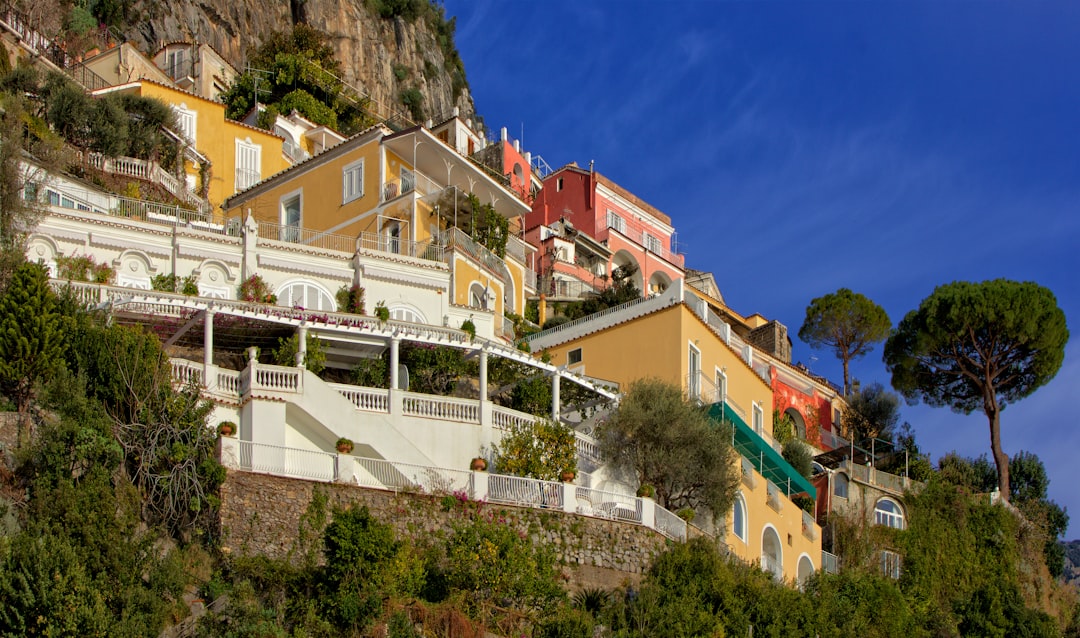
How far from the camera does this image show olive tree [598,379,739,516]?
113 ft

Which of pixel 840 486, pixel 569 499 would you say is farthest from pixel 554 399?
pixel 840 486

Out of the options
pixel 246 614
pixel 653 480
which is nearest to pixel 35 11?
pixel 653 480

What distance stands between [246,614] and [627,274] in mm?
33782

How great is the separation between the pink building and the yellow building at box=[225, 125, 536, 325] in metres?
11.3

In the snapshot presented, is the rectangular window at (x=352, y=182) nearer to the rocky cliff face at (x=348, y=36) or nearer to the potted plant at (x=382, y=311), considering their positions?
the potted plant at (x=382, y=311)

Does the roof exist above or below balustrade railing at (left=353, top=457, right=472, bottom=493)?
above

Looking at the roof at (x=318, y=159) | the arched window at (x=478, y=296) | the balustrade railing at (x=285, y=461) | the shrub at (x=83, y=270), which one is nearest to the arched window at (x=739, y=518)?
the arched window at (x=478, y=296)

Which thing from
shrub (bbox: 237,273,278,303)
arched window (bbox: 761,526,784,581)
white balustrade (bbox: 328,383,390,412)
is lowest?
arched window (bbox: 761,526,784,581)

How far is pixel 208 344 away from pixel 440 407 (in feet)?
16.1

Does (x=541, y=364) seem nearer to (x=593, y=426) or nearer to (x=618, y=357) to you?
(x=593, y=426)

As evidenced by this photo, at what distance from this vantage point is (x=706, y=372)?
135ft

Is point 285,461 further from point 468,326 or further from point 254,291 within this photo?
point 468,326

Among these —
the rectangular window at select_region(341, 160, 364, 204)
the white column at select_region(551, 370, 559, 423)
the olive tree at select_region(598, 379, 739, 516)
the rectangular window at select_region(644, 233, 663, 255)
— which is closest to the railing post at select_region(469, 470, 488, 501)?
the white column at select_region(551, 370, 559, 423)

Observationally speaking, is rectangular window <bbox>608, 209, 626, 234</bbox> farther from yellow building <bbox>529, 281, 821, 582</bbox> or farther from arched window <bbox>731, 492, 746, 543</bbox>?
arched window <bbox>731, 492, 746, 543</bbox>
